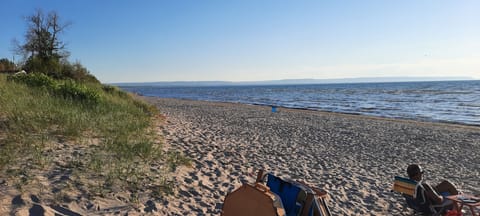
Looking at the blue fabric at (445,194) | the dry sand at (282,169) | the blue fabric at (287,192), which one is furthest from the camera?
the blue fabric at (445,194)

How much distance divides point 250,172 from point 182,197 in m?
2.29

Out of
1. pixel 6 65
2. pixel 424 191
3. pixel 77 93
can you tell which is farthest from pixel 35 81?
pixel 6 65

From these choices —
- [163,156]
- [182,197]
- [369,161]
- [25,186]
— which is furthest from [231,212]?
[369,161]

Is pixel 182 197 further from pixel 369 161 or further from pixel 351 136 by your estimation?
pixel 351 136

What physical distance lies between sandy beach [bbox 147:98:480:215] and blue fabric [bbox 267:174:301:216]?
1.35m

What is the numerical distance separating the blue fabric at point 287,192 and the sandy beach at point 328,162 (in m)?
1.35

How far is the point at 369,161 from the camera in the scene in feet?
29.2

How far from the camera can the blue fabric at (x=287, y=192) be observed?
10.9 feet

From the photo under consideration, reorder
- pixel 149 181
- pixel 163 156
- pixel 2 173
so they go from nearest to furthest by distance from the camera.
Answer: pixel 2 173, pixel 149 181, pixel 163 156

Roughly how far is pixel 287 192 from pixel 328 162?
5.30m

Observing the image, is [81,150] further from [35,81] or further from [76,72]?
[76,72]

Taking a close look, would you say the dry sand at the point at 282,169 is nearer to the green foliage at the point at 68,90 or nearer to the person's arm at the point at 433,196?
the person's arm at the point at 433,196

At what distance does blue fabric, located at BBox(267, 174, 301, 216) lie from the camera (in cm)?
332

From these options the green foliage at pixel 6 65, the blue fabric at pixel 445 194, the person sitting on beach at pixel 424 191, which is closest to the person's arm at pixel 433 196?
the person sitting on beach at pixel 424 191
